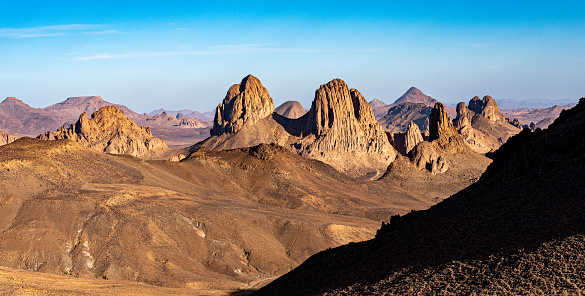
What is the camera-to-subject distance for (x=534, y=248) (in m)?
33.0

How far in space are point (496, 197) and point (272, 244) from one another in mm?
45397

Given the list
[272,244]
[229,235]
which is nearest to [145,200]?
[229,235]

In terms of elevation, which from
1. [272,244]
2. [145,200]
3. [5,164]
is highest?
[5,164]

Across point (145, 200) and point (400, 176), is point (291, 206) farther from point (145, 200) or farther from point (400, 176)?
point (400, 176)

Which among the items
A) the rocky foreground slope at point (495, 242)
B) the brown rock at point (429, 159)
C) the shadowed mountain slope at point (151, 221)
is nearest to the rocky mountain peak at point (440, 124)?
the brown rock at point (429, 159)

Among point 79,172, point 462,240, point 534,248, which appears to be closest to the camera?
point 534,248

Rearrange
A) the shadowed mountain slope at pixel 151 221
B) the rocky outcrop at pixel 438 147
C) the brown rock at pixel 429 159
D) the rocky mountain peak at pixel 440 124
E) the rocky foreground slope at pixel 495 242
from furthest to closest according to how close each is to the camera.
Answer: the rocky mountain peak at pixel 440 124 < the rocky outcrop at pixel 438 147 < the brown rock at pixel 429 159 < the shadowed mountain slope at pixel 151 221 < the rocky foreground slope at pixel 495 242

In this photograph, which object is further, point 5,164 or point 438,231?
point 5,164

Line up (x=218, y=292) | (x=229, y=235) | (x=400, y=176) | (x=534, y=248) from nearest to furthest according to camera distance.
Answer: (x=534, y=248) < (x=218, y=292) < (x=229, y=235) < (x=400, y=176)

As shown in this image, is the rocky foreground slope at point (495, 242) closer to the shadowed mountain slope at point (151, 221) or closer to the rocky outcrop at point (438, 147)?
the shadowed mountain slope at point (151, 221)

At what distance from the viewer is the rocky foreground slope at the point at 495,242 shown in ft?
104

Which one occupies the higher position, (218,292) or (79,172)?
(79,172)

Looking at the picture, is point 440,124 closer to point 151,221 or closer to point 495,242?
point 151,221

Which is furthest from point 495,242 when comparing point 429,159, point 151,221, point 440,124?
point 440,124
